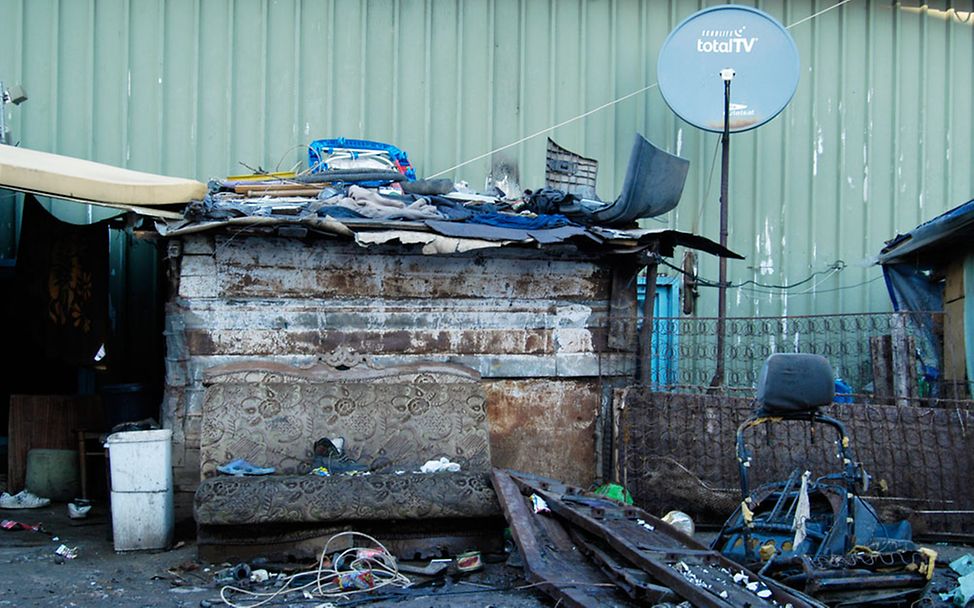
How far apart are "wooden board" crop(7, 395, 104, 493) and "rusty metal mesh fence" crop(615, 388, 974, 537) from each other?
207 inches

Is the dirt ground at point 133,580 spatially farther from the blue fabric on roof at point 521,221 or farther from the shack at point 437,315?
the blue fabric on roof at point 521,221

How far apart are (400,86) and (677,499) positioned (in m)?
5.93

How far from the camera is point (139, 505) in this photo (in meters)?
7.61

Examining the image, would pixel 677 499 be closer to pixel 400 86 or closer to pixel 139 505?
pixel 139 505

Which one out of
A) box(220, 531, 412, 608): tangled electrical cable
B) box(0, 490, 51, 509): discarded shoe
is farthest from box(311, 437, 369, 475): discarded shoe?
box(0, 490, 51, 509): discarded shoe

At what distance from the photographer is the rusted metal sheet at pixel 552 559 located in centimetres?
567

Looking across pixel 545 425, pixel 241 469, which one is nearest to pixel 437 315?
pixel 545 425

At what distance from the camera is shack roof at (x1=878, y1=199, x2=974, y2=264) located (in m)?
9.70

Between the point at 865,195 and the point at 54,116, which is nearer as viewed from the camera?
the point at 54,116

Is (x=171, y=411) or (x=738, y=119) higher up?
(x=738, y=119)

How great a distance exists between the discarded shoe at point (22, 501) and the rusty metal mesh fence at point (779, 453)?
5303mm

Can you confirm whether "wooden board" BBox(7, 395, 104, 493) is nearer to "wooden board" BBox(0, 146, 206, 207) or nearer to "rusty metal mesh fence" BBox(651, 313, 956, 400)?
"wooden board" BBox(0, 146, 206, 207)

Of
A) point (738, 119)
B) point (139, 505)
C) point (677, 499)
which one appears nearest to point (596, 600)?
point (677, 499)

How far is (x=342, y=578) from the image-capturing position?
654cm
